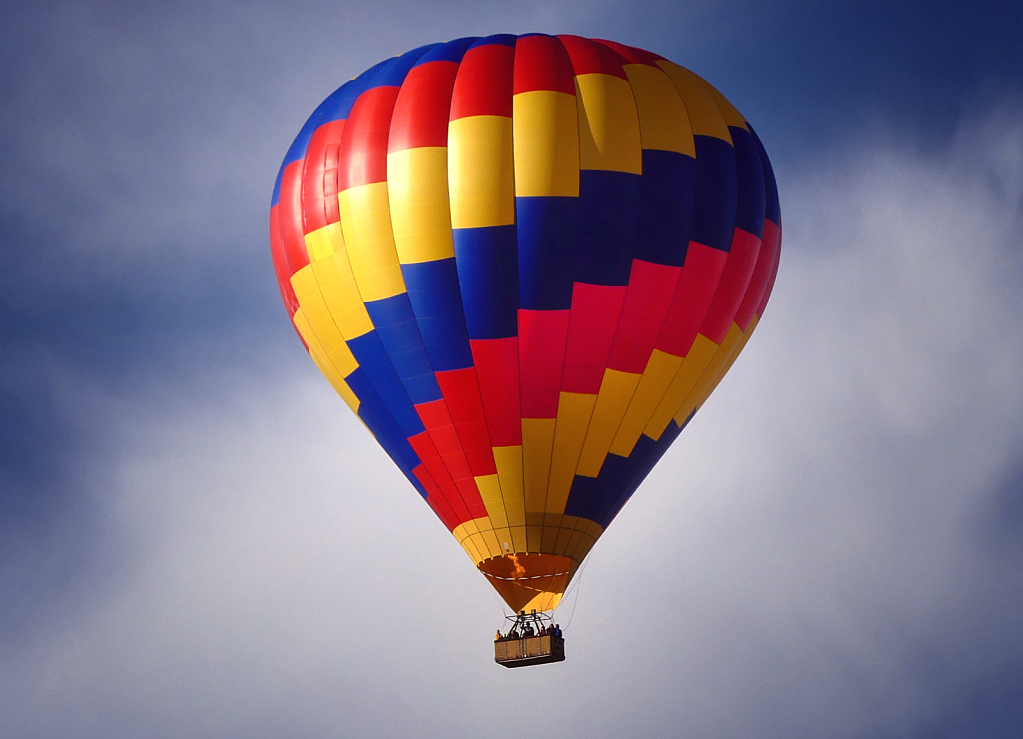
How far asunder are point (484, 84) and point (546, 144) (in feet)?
3.66

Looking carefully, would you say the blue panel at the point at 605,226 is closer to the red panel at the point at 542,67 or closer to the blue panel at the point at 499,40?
the red panel at the point at 542,67

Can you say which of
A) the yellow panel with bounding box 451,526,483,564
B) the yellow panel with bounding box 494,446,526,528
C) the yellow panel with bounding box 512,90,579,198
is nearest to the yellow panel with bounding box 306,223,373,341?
the yellow panel with bounding box 494,446,526,528

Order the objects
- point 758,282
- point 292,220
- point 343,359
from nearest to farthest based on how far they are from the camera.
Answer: point 343,359 < point 292,220 < point 758,282

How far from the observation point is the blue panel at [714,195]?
18234 millimetres

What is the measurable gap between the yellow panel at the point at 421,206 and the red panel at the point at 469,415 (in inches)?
55.1

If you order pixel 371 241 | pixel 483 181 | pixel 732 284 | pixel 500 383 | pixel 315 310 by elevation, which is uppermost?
pixel 483 181

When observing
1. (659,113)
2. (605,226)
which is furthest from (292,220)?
(659,113)

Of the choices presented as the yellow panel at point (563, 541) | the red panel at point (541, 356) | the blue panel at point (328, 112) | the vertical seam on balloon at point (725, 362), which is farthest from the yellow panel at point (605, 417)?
the blue panel at point (328, 112)

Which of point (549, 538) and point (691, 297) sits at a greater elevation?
point (691, 297)

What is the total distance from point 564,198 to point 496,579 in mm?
4510

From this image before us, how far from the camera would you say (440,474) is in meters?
18.4

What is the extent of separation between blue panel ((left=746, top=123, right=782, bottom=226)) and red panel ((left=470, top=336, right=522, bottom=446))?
3915 mm

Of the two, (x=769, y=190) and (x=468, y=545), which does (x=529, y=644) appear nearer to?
(x=468, y=545)

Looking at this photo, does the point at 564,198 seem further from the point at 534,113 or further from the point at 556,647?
the point at 556,647
